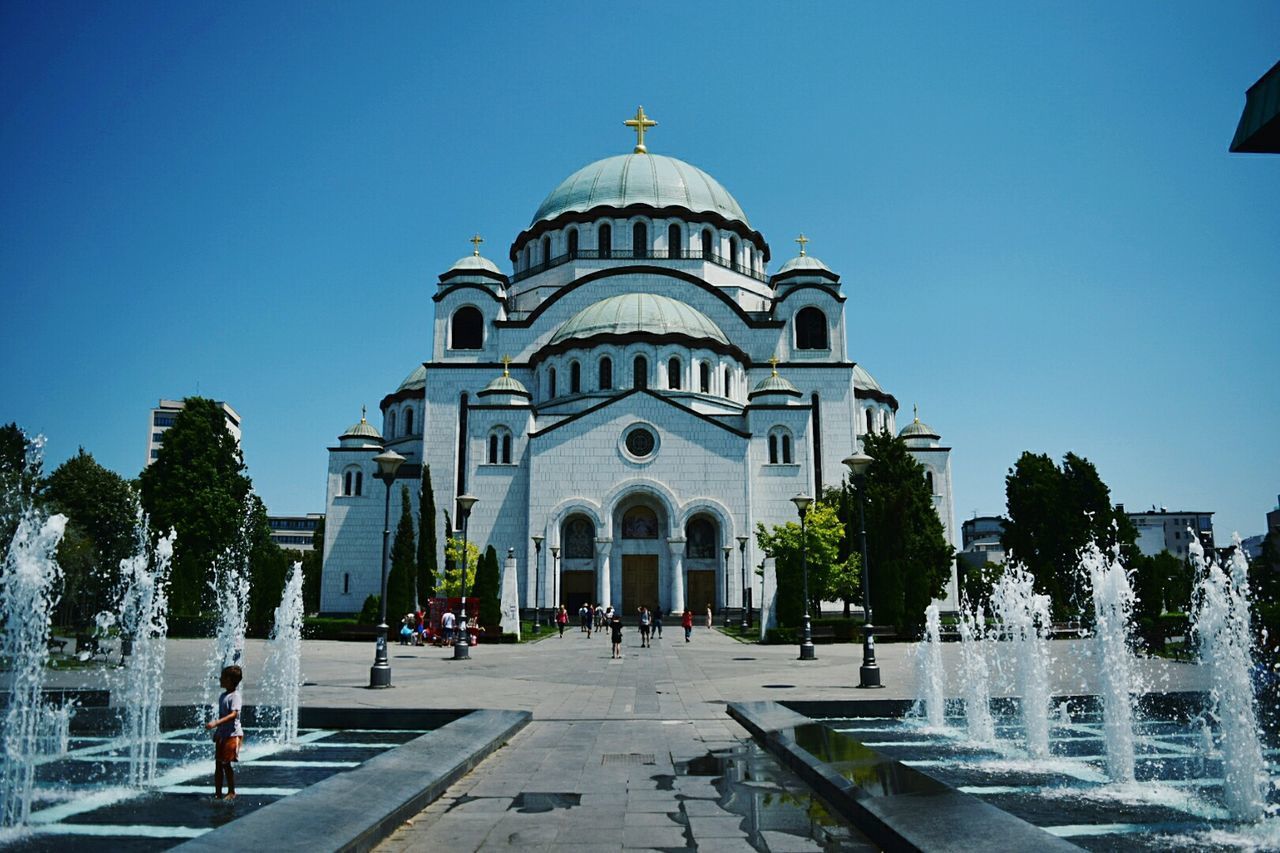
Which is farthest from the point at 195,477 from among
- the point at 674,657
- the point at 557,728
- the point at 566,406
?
the point at 557,728

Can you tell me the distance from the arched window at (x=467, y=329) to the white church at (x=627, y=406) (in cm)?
8

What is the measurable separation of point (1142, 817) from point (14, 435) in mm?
50265

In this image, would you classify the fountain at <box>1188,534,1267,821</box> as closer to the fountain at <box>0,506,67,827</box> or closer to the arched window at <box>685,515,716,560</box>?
the fountain at <box>0,506,67,827</box>

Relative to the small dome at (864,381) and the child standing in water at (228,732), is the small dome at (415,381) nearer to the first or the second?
the small dome at (864,381)

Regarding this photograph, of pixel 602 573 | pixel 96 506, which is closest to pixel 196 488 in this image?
pixel 96 506

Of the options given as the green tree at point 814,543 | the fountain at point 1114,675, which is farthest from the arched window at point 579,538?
the fountain at point 1114,675

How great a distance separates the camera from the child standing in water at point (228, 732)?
23.5 ft

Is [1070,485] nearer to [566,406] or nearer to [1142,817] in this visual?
[566,406]

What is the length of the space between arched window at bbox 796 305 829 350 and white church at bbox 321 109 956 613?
107 mm

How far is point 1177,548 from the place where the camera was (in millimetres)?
102000

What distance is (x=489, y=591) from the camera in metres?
→ 32.9

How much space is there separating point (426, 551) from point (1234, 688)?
35.7 metres

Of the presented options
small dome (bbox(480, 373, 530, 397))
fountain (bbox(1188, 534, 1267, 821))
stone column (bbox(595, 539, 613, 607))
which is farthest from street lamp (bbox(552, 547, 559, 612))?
fountain (bbox(1188, 534, 1267, 821))

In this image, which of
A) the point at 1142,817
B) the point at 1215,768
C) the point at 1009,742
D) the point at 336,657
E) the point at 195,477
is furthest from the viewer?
the point at 195,477
